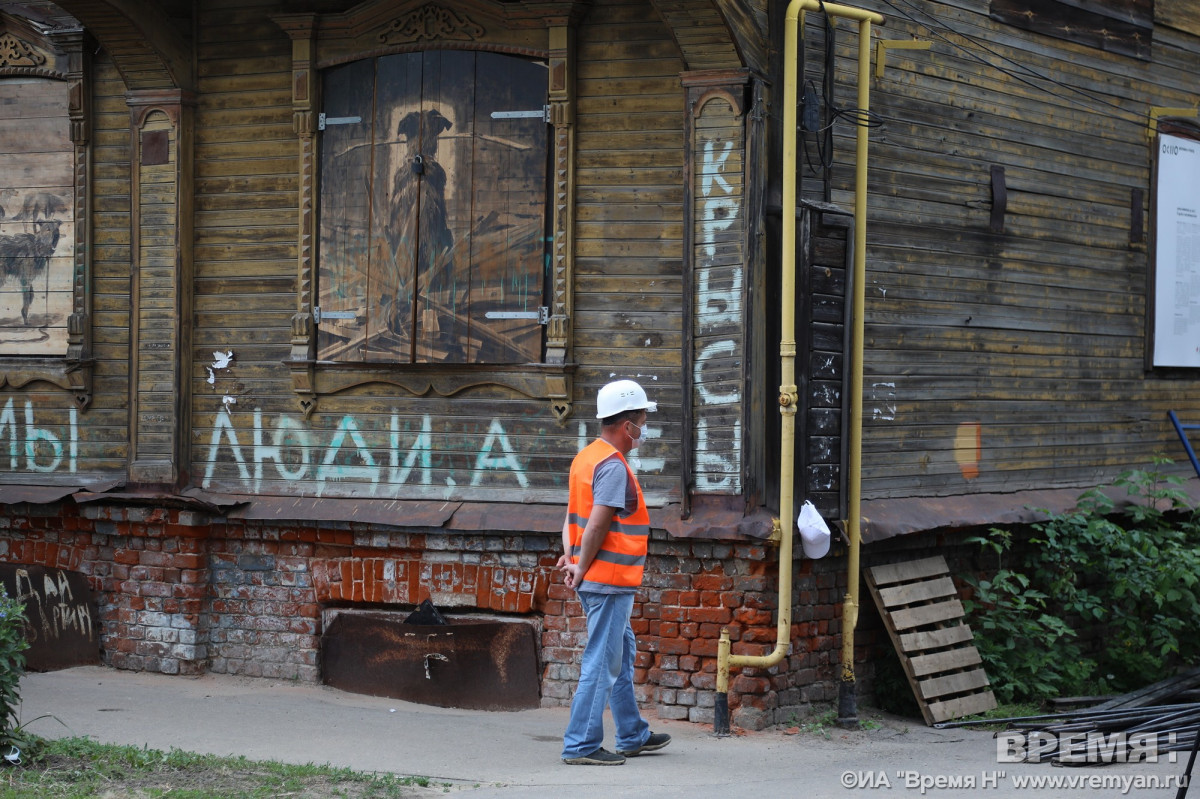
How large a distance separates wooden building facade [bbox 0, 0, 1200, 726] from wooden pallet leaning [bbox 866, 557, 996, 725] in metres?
0.33

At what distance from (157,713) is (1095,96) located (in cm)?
779

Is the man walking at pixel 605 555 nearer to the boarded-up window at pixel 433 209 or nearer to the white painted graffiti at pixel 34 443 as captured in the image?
the boarded-up window at pixel 433 209

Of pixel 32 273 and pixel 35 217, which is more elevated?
pixel 35 217

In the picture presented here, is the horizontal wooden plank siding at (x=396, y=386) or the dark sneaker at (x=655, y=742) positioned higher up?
the horizontal wooden plank siding at (x=396, y=386)

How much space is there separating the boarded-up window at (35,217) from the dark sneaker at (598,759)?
5.05 m

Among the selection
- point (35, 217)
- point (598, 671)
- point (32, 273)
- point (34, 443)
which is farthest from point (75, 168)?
point (598, 671)

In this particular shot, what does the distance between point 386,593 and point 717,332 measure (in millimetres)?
2653

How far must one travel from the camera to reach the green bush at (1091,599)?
8820mm

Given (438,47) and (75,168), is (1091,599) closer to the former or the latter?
(438,47)

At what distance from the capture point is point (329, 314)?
8.81 m

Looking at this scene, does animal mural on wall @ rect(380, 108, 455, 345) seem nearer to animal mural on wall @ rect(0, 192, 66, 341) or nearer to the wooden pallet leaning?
animal mural on wall @ rect(0, 192, 66, 341)

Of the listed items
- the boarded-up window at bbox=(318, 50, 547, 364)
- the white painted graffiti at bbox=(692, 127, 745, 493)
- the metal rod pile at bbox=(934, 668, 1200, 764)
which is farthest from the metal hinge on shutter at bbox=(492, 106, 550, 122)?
the metal rod pile at bbox=(934, 668, 1200, 764)

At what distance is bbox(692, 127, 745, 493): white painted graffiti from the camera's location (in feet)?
26.0

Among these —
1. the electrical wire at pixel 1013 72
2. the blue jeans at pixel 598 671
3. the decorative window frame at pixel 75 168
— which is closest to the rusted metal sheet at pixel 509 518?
the blue jeans at pixel 598 671
